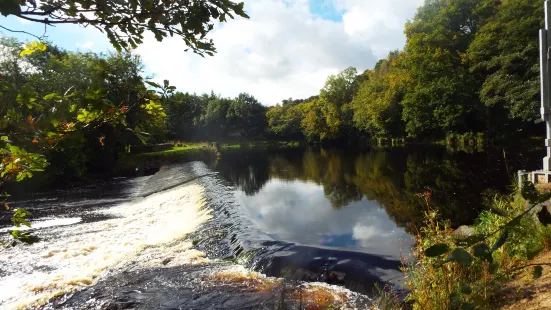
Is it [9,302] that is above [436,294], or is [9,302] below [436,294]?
below

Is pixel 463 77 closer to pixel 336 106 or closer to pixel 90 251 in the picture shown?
pixel 336 106

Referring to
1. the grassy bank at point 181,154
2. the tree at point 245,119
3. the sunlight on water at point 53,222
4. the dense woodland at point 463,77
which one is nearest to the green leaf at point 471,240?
the dense woodland at point 463,77

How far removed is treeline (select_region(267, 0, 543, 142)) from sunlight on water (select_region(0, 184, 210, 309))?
71.4 feet

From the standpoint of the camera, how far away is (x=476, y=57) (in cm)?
2705

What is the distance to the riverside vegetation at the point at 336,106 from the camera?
5.26ft

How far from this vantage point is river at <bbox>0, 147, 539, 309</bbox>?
6078 millimetres

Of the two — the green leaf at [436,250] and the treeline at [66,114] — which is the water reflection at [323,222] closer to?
the treeline at [66,114]

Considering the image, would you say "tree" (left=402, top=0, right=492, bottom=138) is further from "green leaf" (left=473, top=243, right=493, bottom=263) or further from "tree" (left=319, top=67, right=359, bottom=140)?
"green leaf" (left=473, top=243, right=493, bottom=263)

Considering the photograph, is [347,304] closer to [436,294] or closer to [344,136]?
[436,294]

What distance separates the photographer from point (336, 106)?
2128 inches

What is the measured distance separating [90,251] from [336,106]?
4829 cm

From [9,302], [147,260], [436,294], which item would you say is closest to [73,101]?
[436,294]

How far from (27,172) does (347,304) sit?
182 inches

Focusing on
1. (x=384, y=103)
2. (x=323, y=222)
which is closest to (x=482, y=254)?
(x=323, y=222)
